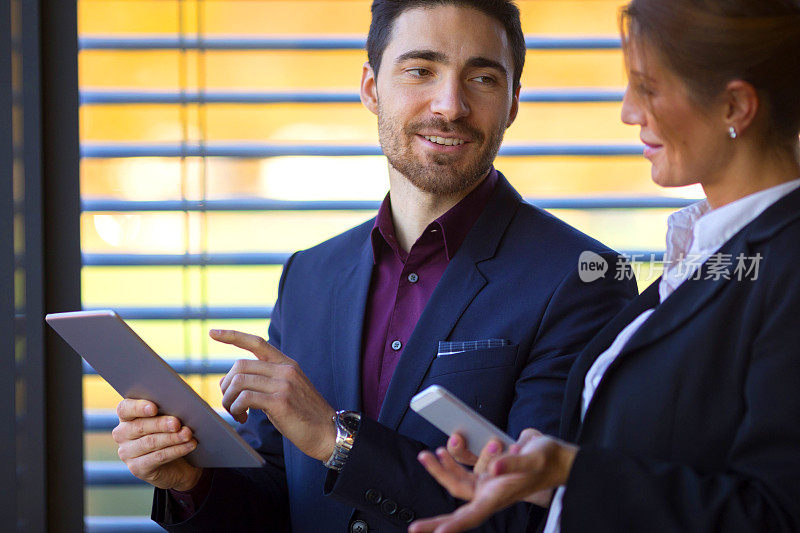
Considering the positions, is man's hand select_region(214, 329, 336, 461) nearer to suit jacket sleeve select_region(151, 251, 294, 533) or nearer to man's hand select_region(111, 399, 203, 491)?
man's hand select_region(111, 399, 203, 491)

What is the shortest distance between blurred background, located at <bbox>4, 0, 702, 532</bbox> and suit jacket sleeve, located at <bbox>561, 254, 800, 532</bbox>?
1.69 metres

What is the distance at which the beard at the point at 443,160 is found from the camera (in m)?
2.41

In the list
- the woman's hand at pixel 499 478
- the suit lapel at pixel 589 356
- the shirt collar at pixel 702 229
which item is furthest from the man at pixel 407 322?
the woman's hand at pixel 499 478

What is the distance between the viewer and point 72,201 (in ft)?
9.71

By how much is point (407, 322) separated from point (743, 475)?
1.12m

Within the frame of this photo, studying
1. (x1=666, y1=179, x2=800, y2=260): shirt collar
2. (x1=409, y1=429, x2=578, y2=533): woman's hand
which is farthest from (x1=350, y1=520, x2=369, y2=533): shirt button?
(x1=666, y1=179, x2=800, y2=260): shirt collar

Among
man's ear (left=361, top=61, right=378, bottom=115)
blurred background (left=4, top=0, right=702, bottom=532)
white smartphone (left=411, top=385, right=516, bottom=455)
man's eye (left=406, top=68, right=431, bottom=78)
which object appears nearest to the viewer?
white smartphone (left=411, top=385, right=516, bottom=455)

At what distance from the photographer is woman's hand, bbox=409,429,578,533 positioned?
53.5 inches

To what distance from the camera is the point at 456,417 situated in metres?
1.57

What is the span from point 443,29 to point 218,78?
41.8 inches

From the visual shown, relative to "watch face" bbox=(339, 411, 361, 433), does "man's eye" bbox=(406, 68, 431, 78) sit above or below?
above

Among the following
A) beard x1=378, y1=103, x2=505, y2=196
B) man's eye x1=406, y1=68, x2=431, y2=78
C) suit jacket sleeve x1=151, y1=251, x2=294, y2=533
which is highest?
man's eye x1=406, y1=68, x2=431, y2=78

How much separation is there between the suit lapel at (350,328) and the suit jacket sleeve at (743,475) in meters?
0.94

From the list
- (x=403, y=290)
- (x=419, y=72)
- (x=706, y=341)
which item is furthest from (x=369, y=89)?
(x=706, y=341)
